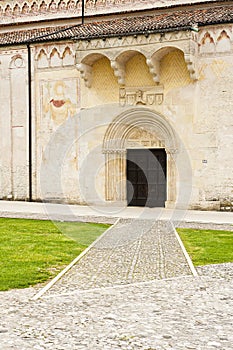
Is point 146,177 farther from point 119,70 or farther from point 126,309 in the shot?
point 126,309

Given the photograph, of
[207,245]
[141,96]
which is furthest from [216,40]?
[207,245]

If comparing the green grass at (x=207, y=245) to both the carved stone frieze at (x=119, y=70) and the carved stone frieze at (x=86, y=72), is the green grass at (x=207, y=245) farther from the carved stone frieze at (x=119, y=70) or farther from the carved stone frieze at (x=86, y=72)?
the carved stone frieze at (x=86, y=72)

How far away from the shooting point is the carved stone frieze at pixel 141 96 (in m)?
16.1

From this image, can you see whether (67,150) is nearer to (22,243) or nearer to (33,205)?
(33,205)

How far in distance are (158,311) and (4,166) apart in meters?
13.5

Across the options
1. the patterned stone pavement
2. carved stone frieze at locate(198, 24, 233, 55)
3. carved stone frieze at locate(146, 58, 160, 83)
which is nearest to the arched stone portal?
carved stone frieze at locate(146, 58, 160, 83)

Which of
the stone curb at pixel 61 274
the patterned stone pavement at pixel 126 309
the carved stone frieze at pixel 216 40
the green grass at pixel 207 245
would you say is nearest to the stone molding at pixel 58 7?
the carved stone frieze at pixel 216 40

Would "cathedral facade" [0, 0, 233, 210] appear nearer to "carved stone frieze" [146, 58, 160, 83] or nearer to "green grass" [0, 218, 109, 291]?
"carved stone frieze" [146, 58, 160, 83]

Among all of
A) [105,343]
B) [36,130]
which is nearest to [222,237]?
[105,343]

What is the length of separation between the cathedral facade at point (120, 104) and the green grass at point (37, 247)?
14.1 feet

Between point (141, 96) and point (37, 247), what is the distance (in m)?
8.06

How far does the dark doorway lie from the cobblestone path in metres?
5.02

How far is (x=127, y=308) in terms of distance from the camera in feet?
19.4

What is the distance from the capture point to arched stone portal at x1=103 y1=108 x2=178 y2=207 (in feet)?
54.3
